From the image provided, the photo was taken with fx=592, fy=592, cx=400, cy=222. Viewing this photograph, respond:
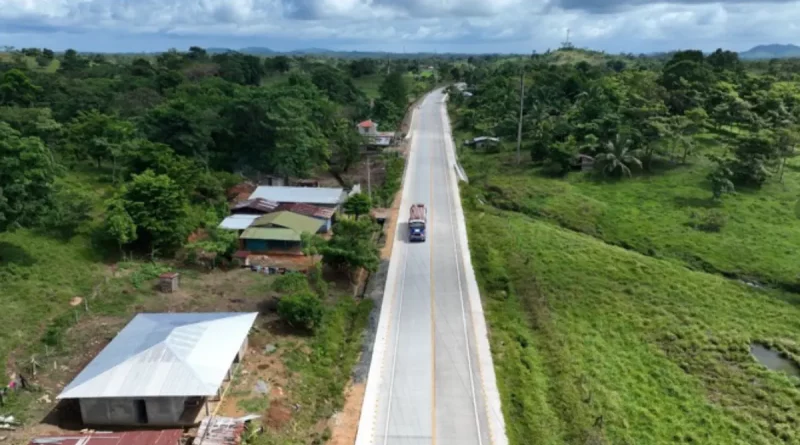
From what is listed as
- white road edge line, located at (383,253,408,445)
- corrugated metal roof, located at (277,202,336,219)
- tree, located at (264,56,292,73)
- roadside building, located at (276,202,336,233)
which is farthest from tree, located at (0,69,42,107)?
tree, located at (264,56,292,73)

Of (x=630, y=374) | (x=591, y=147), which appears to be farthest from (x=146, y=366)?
(x=591, y=147)

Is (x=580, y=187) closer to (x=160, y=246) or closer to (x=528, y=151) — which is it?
(x=528, y=151)

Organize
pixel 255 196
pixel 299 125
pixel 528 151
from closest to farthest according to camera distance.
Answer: pixel 255 196 < pixel 299 125 < pixel 528 151

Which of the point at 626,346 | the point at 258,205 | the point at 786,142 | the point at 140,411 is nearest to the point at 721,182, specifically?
the point at 786,142

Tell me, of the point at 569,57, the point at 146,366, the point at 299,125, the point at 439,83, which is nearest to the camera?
the point at 146,366

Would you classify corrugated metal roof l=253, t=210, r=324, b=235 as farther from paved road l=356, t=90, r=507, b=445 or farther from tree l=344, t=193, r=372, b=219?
paved road l=356, t=90, r=507, b=445

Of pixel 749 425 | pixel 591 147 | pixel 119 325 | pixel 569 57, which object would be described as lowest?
pixel 749 425
